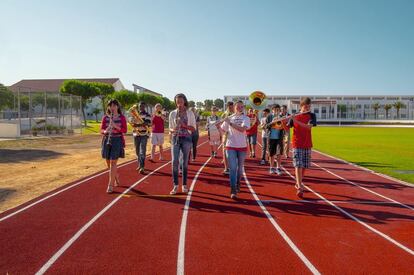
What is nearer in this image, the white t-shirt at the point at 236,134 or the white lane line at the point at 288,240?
the white lane line at the point at 288,240

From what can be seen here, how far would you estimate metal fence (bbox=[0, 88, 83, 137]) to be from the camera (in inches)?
915

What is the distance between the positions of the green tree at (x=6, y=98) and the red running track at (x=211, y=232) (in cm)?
1748

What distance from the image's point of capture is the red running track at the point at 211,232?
3.79 metres

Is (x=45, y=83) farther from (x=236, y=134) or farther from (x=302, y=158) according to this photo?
(x=302, y=158)

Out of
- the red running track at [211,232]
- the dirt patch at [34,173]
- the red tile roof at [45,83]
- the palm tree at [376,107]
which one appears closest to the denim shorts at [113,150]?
the red running track at [211,232]

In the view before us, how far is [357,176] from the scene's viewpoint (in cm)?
962

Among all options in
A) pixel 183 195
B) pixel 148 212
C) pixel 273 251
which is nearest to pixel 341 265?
pixel 273 251

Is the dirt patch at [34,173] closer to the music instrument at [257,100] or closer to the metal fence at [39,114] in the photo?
the music instrument at [257,100]

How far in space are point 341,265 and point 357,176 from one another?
644 centimetres

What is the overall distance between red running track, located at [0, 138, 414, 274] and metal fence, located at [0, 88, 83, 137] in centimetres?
1853

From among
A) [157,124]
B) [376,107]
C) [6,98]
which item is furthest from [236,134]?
[376,107]

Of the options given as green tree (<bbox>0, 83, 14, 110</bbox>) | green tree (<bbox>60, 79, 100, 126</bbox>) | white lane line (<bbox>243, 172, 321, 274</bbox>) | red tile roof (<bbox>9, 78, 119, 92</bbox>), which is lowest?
white lane line (<bbox>243, 172, 321, 274</bbox>)

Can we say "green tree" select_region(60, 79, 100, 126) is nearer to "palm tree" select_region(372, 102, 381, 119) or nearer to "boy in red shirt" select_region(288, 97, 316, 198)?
"boy in red shirt" select_region(288, 97, 316, 198)

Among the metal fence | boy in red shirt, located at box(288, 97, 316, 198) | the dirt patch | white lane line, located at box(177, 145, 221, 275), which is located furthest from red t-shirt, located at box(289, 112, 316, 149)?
the metal fence
